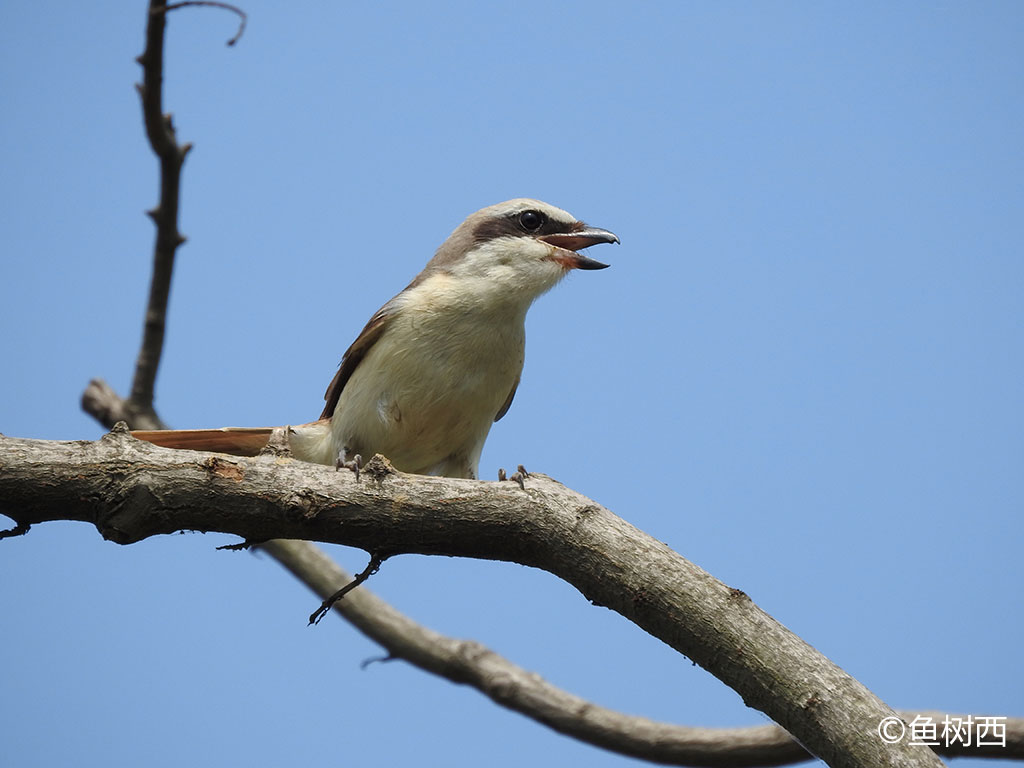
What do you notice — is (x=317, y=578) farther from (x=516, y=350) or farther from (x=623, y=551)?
(x=623, y=551)

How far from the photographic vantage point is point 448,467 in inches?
220

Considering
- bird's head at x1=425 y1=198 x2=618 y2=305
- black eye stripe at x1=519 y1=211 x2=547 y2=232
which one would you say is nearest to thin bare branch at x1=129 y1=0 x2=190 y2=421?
bird's head at x1=425 y1=198 x2=618 y2=305

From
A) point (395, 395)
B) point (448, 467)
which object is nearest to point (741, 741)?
point (448, 467)

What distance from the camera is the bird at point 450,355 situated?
205 inches

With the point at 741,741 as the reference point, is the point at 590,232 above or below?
above

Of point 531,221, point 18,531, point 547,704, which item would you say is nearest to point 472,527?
point 18,531

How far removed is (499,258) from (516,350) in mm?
504

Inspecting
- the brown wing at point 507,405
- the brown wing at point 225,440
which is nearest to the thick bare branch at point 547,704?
the brown wing at point 225,440

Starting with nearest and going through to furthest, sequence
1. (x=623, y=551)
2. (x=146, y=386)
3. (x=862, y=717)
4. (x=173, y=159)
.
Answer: (x=862, y=717) → (x=623, y=551) → (x=173, y=159) → (x=146, y=386)

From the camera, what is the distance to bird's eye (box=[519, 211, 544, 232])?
5531 millimetres

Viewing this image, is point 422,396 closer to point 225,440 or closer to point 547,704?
point 225,440

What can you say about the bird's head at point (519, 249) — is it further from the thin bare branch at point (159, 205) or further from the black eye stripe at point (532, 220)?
the thin bare branch at point (159, 205)

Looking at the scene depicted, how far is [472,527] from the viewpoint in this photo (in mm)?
3559

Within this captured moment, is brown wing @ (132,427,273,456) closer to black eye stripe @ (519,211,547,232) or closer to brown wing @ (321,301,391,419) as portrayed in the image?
brown wing @ (321,301,391,419)
